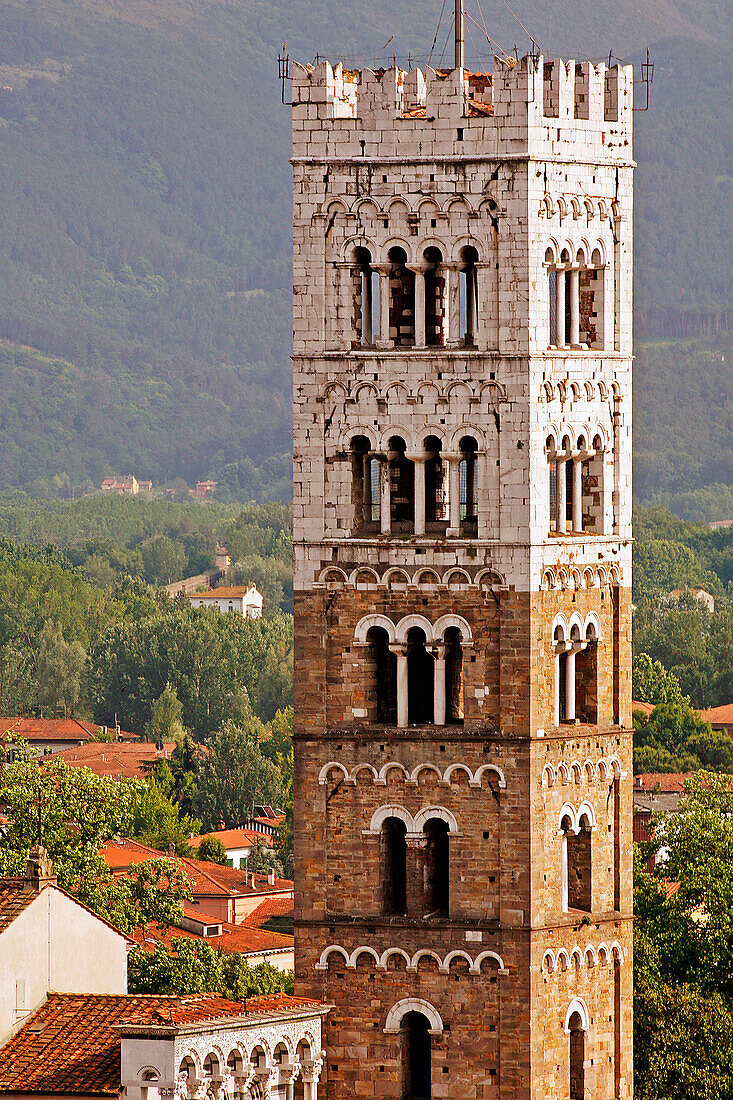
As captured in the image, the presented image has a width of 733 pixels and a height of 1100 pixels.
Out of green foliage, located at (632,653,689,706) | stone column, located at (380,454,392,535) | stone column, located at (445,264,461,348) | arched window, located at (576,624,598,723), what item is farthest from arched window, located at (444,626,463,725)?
green foliage, located at (632,653,689,706)

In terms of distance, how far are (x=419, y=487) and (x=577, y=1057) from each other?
1092 cm

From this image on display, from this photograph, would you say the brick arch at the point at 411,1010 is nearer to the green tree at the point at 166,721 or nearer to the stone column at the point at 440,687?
the stone column at the point at 440,687

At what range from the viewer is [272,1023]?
1880 inches

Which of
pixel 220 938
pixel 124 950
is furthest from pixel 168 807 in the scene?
pixel 124 950

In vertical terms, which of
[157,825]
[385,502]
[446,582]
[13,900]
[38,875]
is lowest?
[157,825]

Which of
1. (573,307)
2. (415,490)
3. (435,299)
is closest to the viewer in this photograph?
(415,490)

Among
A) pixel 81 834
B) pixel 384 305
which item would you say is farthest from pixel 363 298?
pixel 81 834

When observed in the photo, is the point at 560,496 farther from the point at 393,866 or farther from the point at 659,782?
the point at 659,782

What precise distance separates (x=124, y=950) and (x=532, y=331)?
15474 mm

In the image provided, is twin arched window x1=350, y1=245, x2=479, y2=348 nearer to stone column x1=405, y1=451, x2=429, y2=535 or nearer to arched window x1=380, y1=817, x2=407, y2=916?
stone column x1=405, y1=451, x2=429, y2=535

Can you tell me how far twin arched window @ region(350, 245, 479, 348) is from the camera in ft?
166

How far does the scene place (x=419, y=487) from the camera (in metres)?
51.0

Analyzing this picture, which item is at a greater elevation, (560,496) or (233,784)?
(560,496)

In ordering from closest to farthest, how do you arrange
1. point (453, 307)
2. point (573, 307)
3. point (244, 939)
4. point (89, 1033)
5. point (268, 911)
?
point (89, 1033), point (453, 307), point (573, 307), point (244, 939), point (268, 911)
